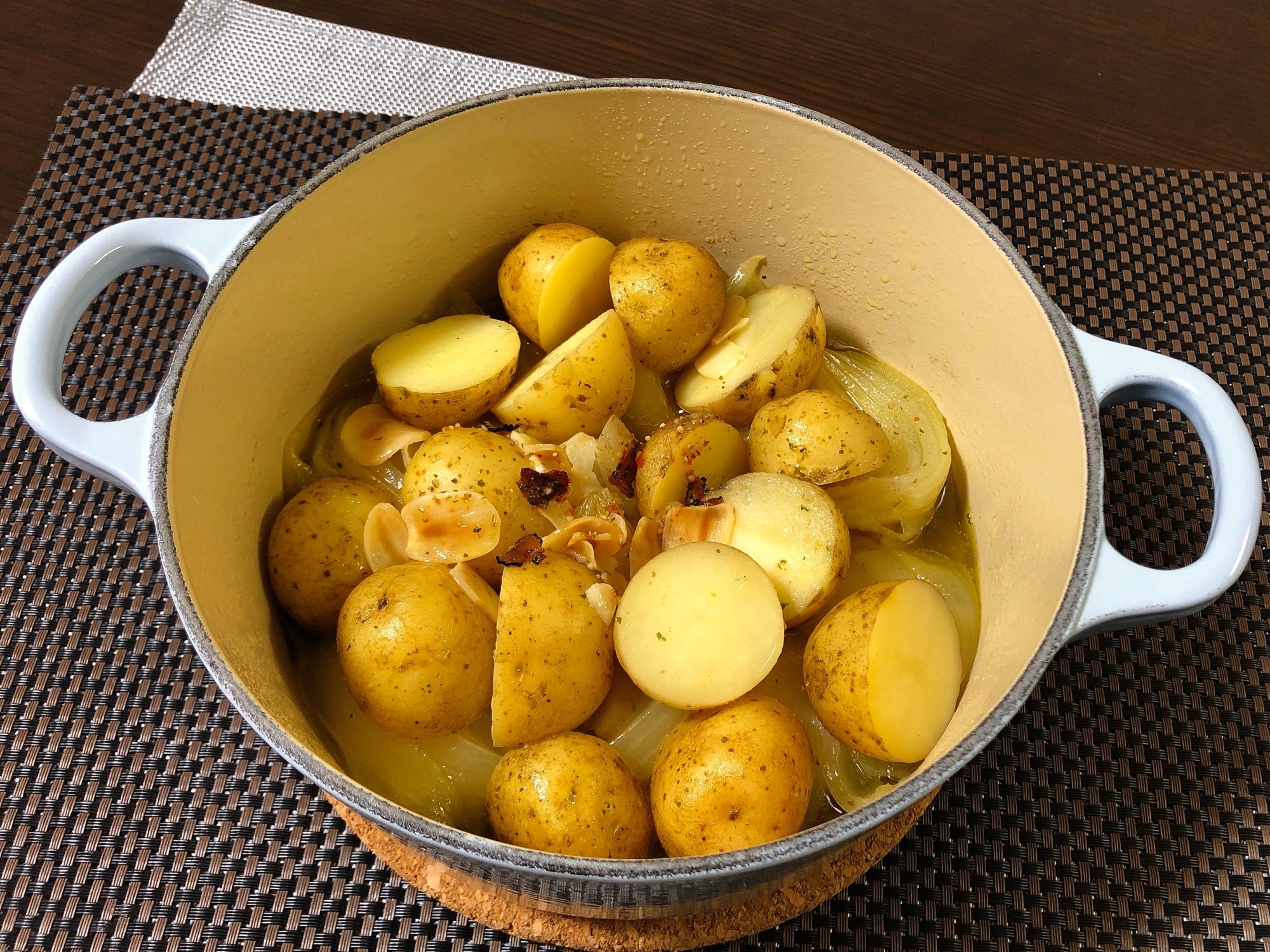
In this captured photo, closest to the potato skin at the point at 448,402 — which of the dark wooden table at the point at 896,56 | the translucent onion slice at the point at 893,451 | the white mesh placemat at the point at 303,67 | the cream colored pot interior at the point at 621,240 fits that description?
the cream colored pot interior at the point at 621,240

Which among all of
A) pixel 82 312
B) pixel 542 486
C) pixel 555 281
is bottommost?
pixel 542 486

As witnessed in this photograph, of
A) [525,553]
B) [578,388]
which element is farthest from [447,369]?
[525,553]

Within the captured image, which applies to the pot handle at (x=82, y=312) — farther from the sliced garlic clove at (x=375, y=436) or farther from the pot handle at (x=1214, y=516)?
the pot handle at (x=1214, y=516)

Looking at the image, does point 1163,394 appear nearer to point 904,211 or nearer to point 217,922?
point 904,211

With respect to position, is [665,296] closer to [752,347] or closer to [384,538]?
[752,347]

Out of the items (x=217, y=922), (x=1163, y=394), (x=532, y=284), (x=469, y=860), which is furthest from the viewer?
(x=532, y=284)

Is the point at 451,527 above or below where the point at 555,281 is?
below

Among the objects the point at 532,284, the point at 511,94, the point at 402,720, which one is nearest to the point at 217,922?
the point at 402,720
